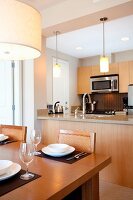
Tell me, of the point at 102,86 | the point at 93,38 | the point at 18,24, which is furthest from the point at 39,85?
the point at 102,86

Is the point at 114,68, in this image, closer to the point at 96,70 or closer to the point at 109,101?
the point at 96,70

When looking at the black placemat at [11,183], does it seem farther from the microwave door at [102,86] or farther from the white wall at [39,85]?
the microwave door at [102,86]

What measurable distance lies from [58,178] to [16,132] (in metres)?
1.21

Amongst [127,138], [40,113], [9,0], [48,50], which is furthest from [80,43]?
[9,0]

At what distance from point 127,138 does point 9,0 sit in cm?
197

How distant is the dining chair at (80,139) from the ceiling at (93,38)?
188 cm

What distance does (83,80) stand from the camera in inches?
226

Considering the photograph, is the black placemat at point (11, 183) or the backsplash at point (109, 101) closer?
the black placemat at point (11, 183)

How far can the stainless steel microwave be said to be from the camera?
509cm

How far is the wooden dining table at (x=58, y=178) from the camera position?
92 centimetres

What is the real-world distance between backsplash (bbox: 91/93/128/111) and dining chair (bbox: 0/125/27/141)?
3876mm

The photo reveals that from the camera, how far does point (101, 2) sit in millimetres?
2393

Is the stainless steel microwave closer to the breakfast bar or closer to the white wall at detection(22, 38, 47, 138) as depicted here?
the white wall at detection(22, 38, 47, 138)

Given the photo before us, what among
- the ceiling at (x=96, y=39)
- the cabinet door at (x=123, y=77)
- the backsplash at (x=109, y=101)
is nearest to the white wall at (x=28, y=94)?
the ceiling at (x=96, y=39)
